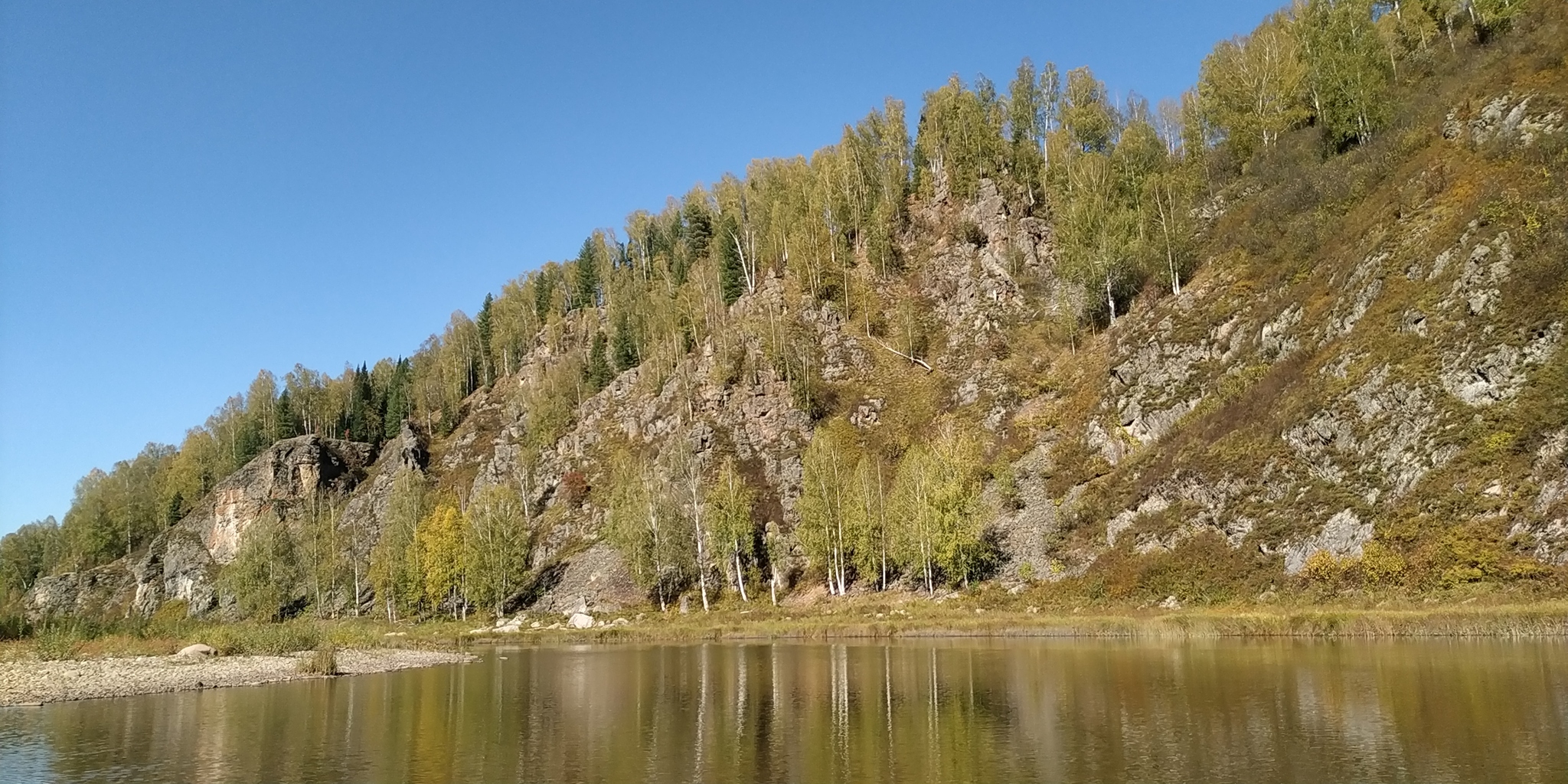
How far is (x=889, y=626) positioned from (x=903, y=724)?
1451 inches

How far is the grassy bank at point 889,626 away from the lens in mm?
42281

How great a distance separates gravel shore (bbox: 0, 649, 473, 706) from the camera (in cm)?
4022

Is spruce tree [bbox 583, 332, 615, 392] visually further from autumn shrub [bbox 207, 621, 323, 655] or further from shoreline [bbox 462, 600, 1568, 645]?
autumn shrub [bbox 207, 621, 323, 655]

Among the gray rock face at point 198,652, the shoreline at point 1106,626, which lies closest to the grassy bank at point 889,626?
the shoreline at point 1106,626

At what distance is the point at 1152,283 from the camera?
3885 inches

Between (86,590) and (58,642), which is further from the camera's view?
(86,590)

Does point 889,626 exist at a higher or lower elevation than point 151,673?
lower

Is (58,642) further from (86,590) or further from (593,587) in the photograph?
(86,590)

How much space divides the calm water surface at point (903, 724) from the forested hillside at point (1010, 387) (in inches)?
869

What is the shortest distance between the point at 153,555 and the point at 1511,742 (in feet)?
613

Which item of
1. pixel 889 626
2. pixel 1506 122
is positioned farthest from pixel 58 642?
pixel 1506 122

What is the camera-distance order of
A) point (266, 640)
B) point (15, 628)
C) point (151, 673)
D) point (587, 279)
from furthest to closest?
point (587, 279), point (15, 628), point (266, 640), point (151, 673)

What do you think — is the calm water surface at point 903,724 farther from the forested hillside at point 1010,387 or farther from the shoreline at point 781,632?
the forested hillside at point 1010,387

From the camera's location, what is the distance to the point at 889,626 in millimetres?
63938
